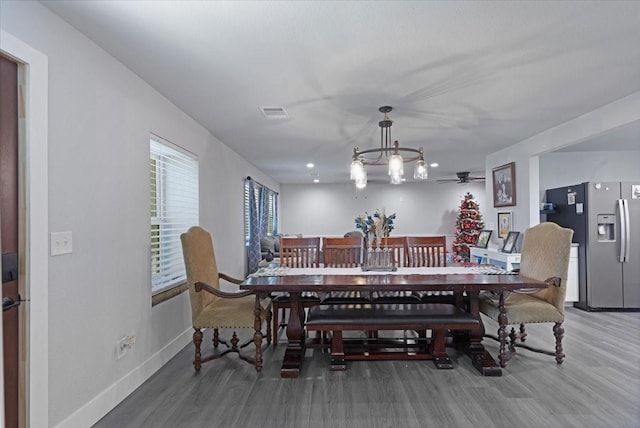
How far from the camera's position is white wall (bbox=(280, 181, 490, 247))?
31.9 ft

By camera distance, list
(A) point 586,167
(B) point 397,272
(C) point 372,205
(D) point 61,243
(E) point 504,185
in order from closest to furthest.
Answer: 1. (D) point 61,243
2. (B) point 397,272
3. (E) point 504,185
4. (A) point 586,167
5. (C) point 372,205

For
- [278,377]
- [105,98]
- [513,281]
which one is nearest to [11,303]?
[105,98]

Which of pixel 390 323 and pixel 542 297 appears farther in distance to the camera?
pixel 542 297

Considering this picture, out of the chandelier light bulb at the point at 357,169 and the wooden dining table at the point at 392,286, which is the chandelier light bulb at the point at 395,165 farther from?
the wooden dining table at the point at 392,286

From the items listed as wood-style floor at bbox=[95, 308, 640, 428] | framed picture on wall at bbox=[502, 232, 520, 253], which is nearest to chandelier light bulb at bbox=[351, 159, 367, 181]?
wood-style floor at bbox=[95, 308, 640, 428]

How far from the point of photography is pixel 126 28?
1.93 metres

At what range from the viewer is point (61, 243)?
72.8 inches

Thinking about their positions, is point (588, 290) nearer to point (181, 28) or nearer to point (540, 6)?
point (540, 6)

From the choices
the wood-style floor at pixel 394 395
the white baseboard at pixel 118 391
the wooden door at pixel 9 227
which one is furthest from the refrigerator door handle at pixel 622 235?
the wooden door at pixel 9 227

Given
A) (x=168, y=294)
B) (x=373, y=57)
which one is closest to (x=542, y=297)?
(x=373, y=57)

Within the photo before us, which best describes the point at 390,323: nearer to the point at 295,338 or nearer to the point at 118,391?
the point at 295,338

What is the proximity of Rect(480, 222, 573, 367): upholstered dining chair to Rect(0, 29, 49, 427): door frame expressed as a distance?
9.92ft

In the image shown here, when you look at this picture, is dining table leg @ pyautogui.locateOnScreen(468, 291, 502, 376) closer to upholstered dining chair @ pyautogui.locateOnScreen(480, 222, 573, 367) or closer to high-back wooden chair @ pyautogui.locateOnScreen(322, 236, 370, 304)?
upholstered dining chair @ pyautogui.locateOnScreen(480, 222, 573, 367)

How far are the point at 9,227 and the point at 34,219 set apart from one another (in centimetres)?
10
